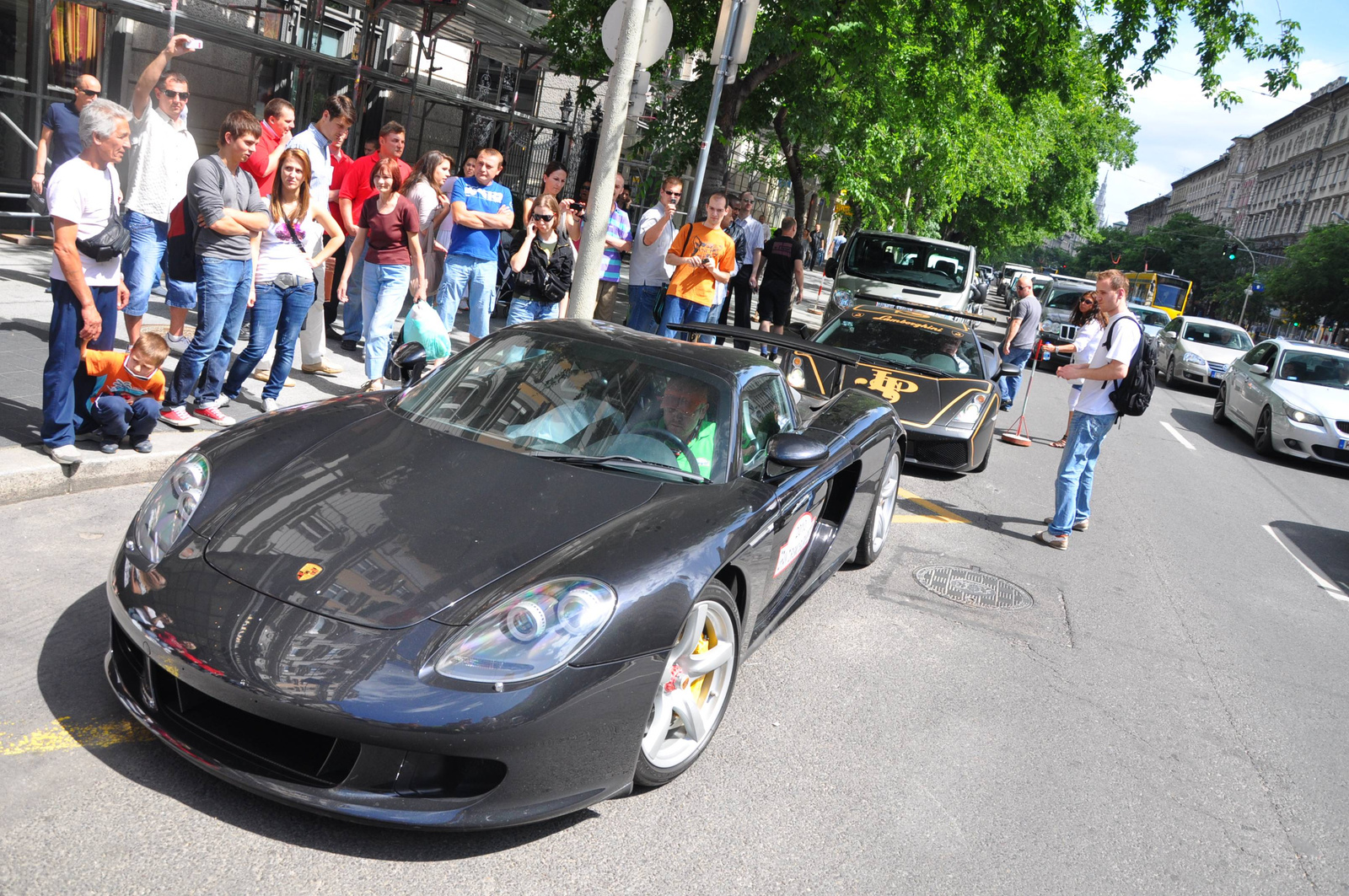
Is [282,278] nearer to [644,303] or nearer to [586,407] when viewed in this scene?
[586,407]

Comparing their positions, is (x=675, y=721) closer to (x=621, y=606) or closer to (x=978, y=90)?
(x=621, y=606)

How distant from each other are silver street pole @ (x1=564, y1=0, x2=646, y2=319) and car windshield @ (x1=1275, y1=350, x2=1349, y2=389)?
11.2m

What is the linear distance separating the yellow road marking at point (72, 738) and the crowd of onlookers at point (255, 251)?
2.37 meters

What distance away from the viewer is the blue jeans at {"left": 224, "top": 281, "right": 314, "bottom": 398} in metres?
A: 6.39

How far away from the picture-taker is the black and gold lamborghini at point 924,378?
8.43 m

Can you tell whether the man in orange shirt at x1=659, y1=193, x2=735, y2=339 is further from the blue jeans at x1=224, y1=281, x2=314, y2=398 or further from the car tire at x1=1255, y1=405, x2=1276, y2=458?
the car tire at x1=1255, y1=405, x2=1276, y2=458

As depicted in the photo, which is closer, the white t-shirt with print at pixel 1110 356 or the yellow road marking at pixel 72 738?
the yellow road marking at pixel 72 738

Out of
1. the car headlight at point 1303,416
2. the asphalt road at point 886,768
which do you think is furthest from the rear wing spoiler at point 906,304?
the asphalt road at point 886,768

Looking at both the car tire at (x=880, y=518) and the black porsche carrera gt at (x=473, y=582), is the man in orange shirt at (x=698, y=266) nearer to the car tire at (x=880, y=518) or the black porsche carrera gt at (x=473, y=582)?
the car tire at (x=880, y=518)

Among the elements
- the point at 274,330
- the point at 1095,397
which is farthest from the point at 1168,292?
the point at 274,330

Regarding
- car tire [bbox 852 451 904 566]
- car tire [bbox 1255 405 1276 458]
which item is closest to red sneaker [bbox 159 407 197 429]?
car tire [bbox 852 451 904 566]

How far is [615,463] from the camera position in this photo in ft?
12.4

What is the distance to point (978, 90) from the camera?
19125 mm

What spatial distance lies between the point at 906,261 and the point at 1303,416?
5.54 metres
